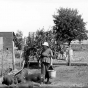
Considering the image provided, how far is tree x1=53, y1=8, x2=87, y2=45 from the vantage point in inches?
2045

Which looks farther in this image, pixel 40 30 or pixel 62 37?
pixel 62 37

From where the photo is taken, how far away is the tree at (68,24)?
51938mm

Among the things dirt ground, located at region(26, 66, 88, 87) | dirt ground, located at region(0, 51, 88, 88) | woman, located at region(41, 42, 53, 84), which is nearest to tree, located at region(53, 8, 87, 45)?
dirt ground, located at region(0, 51, 88, 88)

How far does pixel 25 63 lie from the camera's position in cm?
1647

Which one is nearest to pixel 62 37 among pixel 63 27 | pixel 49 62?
pixel 63 27

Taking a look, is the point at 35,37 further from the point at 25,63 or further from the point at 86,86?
the point at 86,86

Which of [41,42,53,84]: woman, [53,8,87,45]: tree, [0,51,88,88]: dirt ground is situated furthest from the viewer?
[53,8,87,45]: tree

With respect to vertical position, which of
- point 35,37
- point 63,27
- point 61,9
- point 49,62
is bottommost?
point 49,62

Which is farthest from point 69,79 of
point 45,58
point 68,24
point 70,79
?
point 68,24

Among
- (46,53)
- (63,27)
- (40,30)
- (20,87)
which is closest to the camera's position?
(20,87)

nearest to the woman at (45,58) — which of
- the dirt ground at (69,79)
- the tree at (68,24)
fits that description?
the dirt ground at (69,79)

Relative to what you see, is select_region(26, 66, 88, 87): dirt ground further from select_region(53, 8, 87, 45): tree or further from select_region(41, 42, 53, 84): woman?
select_region(53, 8, 87, 45): tree

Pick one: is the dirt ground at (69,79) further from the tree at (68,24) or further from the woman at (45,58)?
the tree at (68,24)

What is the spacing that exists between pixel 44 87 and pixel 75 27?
143ft
